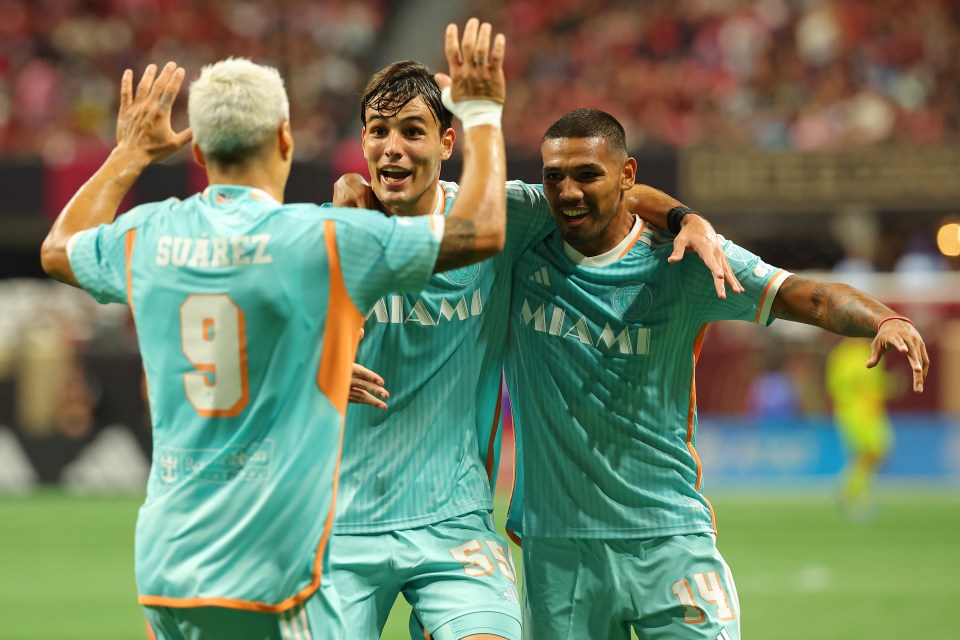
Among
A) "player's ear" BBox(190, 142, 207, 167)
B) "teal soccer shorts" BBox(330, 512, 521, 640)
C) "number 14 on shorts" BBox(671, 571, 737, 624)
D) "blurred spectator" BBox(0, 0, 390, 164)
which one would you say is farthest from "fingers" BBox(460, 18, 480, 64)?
"blurred spectator" BBox(0, 0, 390, 164)

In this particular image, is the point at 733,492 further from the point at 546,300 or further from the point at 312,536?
the point at 312,536

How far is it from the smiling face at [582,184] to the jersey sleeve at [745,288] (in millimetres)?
408

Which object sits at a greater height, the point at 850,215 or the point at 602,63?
the point at 602,63

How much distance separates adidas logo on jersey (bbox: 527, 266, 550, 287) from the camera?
→ 17.1ft

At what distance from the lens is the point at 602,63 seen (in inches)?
917

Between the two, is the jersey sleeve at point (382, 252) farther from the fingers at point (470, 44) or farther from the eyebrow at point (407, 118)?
the eyebrow at point (407, 118)

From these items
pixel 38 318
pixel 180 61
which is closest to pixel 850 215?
pixel 180 61

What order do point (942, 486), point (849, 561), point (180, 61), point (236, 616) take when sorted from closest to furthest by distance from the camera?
point (236, 616), point (849, 561), point (942, 486), point (180, 61)

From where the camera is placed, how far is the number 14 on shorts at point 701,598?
496cm

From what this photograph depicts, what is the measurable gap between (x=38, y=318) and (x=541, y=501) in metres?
17.5

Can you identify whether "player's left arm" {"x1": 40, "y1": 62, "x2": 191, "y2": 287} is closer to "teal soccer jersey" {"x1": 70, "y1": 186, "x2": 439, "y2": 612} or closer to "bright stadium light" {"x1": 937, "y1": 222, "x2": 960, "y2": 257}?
"teal soccer jersey" {"x1": 70, "y1": 186, "x2": 439, "y2": 612}

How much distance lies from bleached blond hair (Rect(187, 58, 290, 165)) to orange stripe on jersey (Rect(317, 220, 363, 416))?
31cm

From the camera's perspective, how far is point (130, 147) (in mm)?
4418

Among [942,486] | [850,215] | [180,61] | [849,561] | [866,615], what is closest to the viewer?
[866,615]
